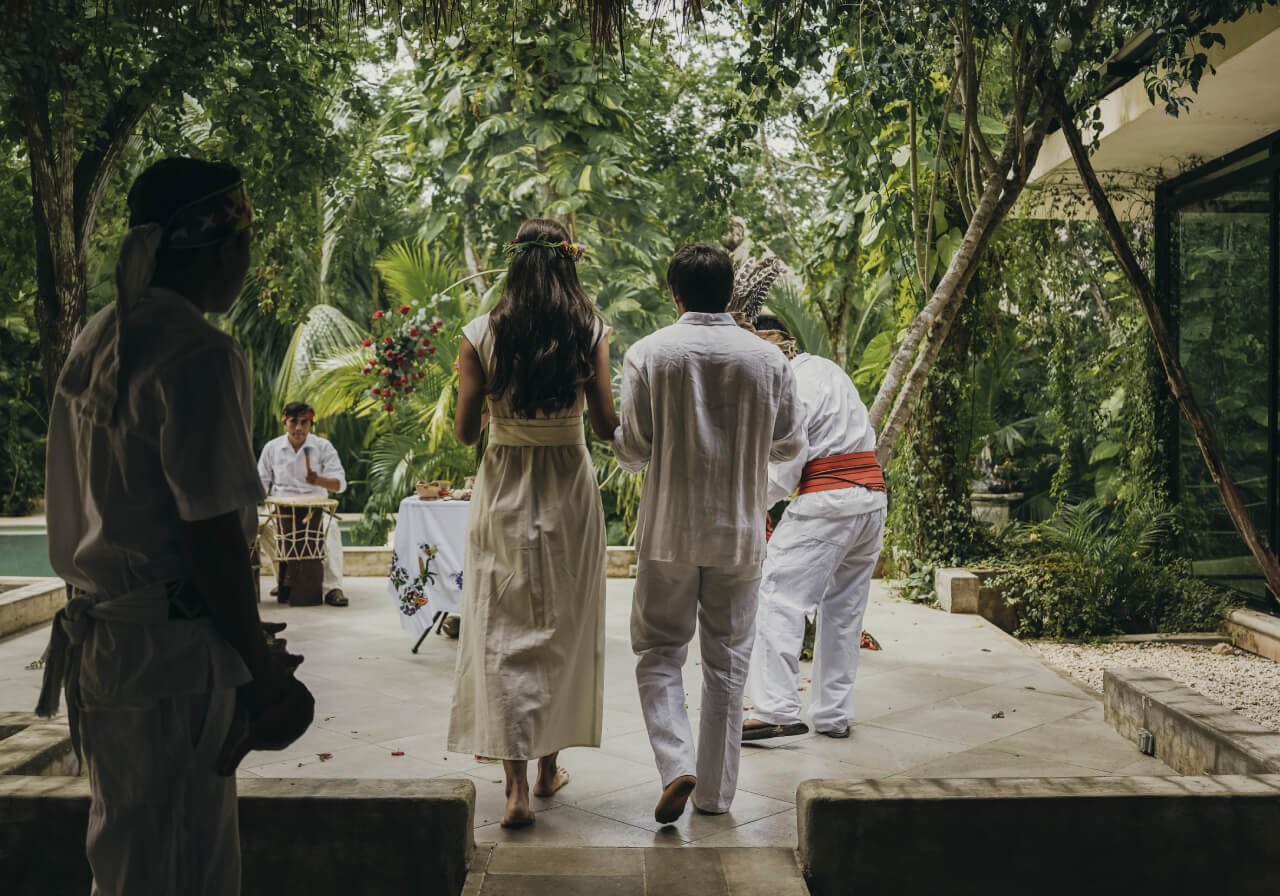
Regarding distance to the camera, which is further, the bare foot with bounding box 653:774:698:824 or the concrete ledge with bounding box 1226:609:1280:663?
the concrete ledge with bounding box 1226:609:1280:663

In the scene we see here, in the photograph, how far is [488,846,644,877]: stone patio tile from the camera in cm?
335

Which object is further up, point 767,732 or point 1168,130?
point 1168,130

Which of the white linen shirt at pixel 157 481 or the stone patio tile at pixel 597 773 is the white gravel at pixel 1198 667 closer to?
the stone patio tile at pixel 597 773

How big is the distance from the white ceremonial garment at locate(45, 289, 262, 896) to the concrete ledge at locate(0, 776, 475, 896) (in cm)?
113

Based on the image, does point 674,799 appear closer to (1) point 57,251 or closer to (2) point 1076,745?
(2) point 1076,745

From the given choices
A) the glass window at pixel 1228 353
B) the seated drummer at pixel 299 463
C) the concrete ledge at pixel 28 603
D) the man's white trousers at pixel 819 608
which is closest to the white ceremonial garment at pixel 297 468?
the seated drummer at pixel 299 463

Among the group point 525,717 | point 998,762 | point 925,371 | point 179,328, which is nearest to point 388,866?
point 525,717

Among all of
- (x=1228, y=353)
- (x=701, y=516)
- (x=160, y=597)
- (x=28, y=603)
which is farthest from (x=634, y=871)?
(x=1228, y=353)

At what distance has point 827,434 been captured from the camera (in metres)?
5.12

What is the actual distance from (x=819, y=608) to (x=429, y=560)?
9.06 feet

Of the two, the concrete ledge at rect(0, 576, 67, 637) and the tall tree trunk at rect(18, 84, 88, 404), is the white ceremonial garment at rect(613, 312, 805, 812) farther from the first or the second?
the concrete ledge at rect(0, 576, 67, 637)

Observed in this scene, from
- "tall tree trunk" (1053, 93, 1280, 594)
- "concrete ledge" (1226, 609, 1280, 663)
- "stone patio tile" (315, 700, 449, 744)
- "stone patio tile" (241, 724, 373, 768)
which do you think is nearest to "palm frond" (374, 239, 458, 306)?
"tall tree trunk" (1053, 93, 1280, 594)

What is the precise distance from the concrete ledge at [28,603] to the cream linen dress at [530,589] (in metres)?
4.92

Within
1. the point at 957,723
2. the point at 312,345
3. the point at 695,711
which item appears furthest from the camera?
the point at 312,345
